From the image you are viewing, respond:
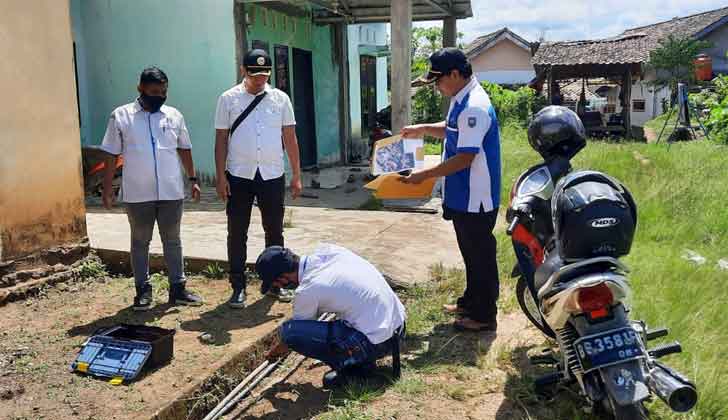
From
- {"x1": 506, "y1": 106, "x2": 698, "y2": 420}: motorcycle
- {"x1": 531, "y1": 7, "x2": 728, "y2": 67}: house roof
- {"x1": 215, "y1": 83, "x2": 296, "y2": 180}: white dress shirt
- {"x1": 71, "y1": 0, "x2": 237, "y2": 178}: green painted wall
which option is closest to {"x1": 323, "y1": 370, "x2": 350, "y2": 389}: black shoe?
{"x1": 506, "y1": 106, "x2": 698, "y2": 420}: motorcycle

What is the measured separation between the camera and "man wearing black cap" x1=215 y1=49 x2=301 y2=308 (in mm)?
4348

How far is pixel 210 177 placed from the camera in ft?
32.0

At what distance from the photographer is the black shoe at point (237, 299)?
4.51 meters

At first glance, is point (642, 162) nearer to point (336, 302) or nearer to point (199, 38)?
point (199, 38)

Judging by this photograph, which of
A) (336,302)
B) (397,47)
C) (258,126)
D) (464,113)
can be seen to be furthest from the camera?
(397,47)

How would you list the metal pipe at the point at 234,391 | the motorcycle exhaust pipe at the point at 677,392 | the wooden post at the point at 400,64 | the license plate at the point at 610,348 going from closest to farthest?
the motorcycle exhaust pipe at the point at 677,392 → the license plate at the point at 610,348 → the metal pipe at the point at 234,391 → the wooden post at the point at 400,64

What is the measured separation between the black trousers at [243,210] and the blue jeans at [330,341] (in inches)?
48.9

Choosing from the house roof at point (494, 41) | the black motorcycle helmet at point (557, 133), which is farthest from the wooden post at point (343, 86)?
the house roof at point (494, 41)

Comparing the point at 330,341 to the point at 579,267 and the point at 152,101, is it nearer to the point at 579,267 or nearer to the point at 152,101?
the point at 579,267

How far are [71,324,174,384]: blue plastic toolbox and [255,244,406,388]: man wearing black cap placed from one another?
0.71m

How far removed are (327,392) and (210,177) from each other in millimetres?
6737

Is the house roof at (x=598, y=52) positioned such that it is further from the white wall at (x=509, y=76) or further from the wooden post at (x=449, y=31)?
the white wall at (x=509, y=76)

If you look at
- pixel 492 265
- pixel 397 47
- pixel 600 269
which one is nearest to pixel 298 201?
pixel 397 47

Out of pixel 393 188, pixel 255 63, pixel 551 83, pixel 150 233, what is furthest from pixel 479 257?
pixel 551 83
